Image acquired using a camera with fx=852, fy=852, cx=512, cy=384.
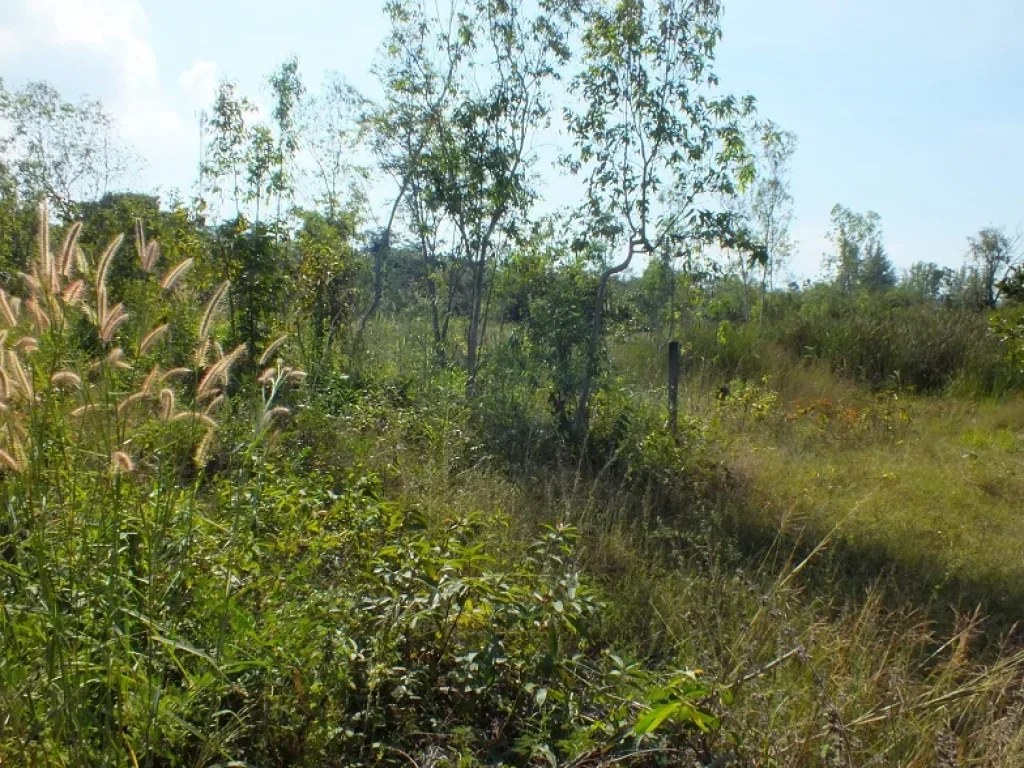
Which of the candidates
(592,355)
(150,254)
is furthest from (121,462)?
(592,355)

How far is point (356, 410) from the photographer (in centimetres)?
659

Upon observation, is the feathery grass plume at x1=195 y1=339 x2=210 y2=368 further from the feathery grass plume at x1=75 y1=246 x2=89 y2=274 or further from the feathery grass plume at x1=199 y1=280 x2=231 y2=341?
the feathery grass plume at x1=75 y1=246 x2=89 y2=274

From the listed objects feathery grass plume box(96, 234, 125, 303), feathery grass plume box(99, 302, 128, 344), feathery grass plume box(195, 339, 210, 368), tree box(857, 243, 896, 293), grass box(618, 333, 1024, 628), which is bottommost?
grass box(618, 333, 1024, 628)

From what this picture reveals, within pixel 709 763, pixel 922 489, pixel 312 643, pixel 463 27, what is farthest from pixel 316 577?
pixel 463 27

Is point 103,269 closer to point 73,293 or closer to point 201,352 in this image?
point 73,293

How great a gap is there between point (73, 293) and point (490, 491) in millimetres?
3487

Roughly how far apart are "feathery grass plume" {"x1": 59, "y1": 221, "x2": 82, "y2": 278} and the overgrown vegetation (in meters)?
0.01

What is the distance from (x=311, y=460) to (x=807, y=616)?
311 cm

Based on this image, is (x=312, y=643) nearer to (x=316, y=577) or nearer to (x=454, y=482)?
(x=316, y=577)

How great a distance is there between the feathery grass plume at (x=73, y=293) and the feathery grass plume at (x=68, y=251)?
→ 4cm

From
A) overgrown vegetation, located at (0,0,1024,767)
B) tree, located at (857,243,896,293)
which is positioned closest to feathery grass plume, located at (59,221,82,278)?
overgrown vegetation, located at (0,0,1024,767)

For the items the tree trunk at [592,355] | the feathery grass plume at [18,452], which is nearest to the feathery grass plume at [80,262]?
the feathery grass plume at [18,452]

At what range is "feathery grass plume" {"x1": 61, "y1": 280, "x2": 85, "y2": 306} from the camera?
2.07m

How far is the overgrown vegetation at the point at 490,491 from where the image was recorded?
232 centimetres
